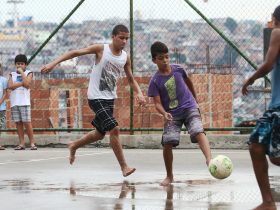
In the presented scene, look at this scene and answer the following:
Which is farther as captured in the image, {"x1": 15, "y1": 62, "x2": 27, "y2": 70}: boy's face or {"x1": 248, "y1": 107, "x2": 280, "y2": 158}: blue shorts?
{"x1": 15, "y1": 62, "x2": 27, "y2": 70}: boy's face

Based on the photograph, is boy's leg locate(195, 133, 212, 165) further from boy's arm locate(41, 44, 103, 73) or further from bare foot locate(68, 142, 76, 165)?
bare foot locate(68, 142, 76, 165)

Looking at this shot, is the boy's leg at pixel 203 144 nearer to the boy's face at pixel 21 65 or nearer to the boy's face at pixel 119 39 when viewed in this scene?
the boy's face at pixel 119 39

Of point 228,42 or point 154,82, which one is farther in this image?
point 228,42

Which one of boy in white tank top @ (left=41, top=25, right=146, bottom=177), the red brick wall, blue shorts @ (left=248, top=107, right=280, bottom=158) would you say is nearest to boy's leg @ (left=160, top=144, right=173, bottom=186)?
boy in white tank top @ (left=41, top=25, right=146, bottom=177)

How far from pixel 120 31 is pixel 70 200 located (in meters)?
2.86

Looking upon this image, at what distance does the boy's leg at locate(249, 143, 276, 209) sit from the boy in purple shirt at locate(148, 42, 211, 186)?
2.80 m

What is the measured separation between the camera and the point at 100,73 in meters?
11.9

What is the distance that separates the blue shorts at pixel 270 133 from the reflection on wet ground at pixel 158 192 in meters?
0.85

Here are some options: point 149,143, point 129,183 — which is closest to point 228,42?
point 149,143

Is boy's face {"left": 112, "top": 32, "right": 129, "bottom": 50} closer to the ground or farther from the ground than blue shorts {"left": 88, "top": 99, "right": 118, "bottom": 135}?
farther from the ground

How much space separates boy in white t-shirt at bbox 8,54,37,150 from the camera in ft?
55.1

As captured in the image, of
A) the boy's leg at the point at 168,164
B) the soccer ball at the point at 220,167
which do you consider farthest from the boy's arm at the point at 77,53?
the soccer ball at the point at 220,167

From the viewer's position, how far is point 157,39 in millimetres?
17812

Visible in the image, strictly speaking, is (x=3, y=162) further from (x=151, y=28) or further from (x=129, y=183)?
(x=151, y=28)
